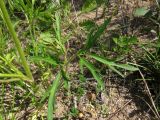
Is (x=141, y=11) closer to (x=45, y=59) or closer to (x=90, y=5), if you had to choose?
(x=90, y=5)

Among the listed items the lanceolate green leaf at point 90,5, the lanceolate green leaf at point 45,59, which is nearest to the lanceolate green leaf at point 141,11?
the lanceolate green leaf at point 90,5

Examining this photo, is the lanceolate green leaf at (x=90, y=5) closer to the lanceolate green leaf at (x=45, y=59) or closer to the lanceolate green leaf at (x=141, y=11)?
the lanceolate green leaf at (x=141, y=11)

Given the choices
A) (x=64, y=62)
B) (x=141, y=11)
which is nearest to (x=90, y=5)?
(x=141, y=11)

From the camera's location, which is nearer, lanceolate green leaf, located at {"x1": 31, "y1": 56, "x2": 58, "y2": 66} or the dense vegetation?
lanceolate green leaf, located at {"x1": 31, "y1": 56, "x2": 58, "y2": 66}

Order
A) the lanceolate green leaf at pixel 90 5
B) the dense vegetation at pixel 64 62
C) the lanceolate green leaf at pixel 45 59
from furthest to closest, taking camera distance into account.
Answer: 1. the lanceolate green leaf at pixel 90 5
2. the dense vegetation at pixel 64 62
3. the lanceolate green leaf at pixel 45 59

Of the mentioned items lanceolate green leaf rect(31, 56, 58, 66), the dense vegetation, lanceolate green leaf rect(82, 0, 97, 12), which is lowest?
the dense vegetation

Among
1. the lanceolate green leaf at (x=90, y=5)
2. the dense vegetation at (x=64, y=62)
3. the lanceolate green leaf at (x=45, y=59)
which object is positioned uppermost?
the lanceolate green leaf at (x=90, y=5)

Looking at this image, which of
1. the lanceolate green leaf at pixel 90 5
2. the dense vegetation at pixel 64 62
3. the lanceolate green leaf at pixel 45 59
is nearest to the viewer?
the lanceolate green leaf at pixel 45 59

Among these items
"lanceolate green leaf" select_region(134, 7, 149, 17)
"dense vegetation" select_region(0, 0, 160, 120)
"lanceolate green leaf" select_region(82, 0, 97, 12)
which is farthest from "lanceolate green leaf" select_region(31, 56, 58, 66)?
"lanceolate green leaf" select_region(134, 7, 149, 17)

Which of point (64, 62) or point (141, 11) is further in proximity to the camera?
point (141, 11)

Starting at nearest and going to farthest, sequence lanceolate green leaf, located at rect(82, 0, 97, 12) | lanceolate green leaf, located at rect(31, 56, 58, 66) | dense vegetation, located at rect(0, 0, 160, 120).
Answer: lanceolate green leaf, located at rect(31, 56, 58, 66) < dense vegetation, located at rect(0, 0, 160, 120) < lanceolate green leaf, located at rect(82, 0, 97, 12)

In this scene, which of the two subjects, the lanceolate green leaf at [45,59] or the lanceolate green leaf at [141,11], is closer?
the lanceolate green leaf at [45,59]

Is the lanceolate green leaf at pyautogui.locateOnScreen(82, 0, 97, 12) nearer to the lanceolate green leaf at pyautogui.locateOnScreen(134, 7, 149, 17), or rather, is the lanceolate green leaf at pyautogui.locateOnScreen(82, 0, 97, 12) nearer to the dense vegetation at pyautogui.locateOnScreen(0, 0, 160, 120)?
the dense vegetation at pyautogui.locateOnScreen(0, 0, 160, 120)

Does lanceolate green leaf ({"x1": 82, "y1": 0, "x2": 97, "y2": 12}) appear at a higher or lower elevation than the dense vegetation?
higher
